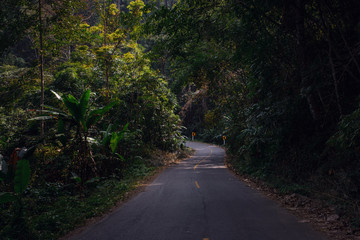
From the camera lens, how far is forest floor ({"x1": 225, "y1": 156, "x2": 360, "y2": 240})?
5.30 m

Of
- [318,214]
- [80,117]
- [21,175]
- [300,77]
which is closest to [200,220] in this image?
[318,214]

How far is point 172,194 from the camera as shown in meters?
9.45

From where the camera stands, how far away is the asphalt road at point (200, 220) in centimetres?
521

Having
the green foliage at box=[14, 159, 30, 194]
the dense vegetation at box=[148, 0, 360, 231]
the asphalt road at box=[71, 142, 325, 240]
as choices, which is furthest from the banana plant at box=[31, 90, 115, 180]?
the dense vegetation at box=[148, 0, 360, 231]

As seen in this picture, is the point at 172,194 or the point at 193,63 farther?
the point at 193,63

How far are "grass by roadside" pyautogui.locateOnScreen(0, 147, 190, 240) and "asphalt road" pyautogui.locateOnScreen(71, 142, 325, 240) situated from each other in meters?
0.57

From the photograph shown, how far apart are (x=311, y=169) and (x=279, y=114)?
2.40 m

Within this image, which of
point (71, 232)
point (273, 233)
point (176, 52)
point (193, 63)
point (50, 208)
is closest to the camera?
point (273, 233)

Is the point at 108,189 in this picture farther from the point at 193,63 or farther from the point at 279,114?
the point at 193,63

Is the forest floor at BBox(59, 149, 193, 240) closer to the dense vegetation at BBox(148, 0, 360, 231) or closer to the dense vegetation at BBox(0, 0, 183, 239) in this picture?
the dense vegetation at BBox(0, 0, 183, 239)

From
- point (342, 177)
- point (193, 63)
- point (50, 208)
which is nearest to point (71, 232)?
point (50, 208)

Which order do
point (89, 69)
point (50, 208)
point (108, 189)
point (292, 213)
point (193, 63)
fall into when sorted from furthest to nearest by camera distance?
point (89, 69), point (193, 63), point (108, 189), point (50, 208), point (292, 213)

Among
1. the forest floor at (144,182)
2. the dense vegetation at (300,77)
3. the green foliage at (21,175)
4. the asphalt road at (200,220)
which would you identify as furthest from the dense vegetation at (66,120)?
the dense vegetation at (300,77)

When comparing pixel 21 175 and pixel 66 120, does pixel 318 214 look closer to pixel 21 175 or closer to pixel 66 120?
pixel 21 175
